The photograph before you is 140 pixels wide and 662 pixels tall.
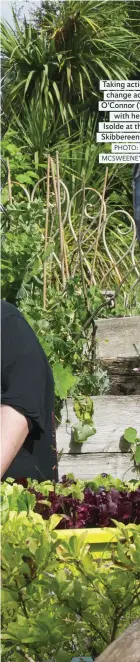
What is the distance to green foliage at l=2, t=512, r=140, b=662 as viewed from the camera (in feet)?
4.19

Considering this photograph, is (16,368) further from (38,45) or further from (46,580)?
(38,45)

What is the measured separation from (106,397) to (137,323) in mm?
646

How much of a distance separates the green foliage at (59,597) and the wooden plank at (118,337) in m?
2.15

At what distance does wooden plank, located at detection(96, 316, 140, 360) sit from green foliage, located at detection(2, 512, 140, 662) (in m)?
2.15

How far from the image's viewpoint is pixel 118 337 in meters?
3.62

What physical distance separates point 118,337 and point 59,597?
7.73 feet

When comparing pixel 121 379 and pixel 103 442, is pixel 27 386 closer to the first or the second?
pixel 103 442

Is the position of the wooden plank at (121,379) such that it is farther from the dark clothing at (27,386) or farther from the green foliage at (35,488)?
the green foliage at (35,488)

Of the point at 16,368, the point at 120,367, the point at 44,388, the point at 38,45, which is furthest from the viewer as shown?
the point at 38,45

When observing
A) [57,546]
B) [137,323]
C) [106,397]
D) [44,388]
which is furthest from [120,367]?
[57,546]

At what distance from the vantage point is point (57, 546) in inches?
53.4

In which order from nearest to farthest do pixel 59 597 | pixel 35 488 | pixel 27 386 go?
pixel 59 597, pixel 35 488, pixel 27 386

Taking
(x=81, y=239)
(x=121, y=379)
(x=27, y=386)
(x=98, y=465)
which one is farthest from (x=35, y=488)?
(x=81, y=239)

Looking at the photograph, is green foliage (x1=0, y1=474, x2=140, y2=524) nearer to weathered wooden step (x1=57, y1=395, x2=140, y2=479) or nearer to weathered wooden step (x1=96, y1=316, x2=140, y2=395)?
weathered wooden step (x1=57, y1=395, x2=140, y2=479)
